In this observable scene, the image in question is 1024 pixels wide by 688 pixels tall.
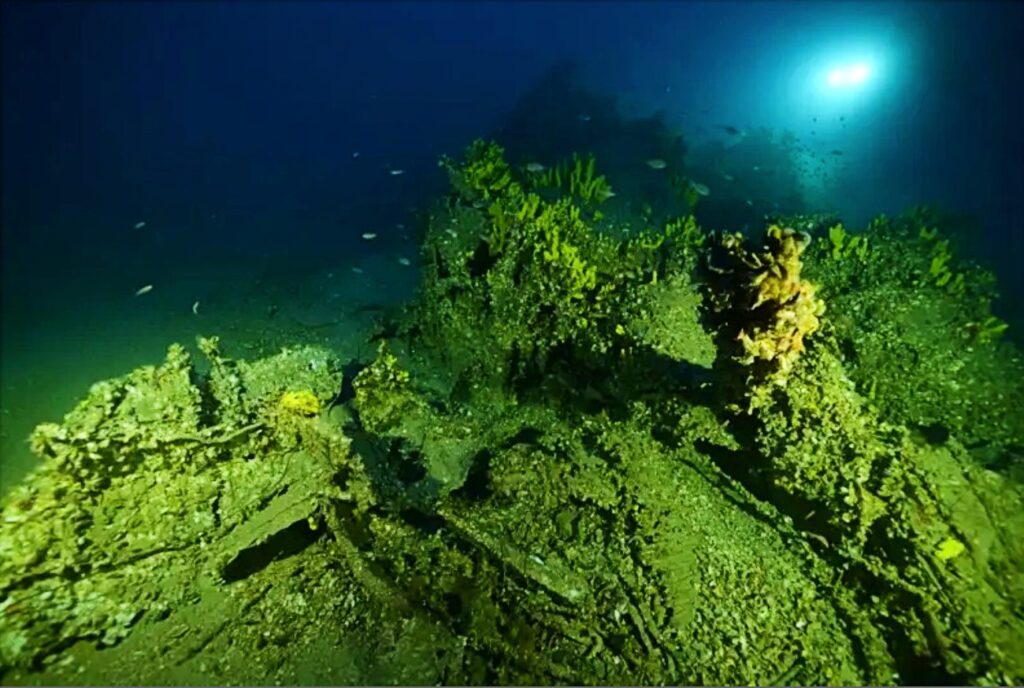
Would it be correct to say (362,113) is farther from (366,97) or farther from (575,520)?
(575,520)

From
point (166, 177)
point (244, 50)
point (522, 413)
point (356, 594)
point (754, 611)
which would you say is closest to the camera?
point (754, 611)

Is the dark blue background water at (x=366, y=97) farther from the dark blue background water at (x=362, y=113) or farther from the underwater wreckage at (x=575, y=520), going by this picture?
the underwater wreckage at (x=575, y=520)

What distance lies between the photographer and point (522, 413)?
532cm

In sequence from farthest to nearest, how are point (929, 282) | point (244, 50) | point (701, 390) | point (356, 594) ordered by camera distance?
point (244, 50) < point (929, 282) < point (701, 390) < point (356, 594)

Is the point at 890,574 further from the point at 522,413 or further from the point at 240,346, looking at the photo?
the point at 240,346

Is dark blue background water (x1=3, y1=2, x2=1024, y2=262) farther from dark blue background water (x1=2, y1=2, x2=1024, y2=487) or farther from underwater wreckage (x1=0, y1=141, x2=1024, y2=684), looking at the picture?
underwater wreckage (x1=0, y1=141, x2=1024, y2=684)

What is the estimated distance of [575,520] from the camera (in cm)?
397

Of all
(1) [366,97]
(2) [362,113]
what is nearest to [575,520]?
(2) [362,113]

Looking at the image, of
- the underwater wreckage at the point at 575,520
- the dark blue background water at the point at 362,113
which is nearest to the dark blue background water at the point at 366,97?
the dark blue background water at the point at 362,113

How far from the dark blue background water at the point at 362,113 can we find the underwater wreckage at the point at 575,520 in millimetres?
4338

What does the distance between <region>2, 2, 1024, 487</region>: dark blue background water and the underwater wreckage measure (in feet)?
14.2

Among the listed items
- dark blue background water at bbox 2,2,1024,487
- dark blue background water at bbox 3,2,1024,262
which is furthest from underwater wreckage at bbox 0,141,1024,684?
dark blue background water at bbox 3,2,1024,262

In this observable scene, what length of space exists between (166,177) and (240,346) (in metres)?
36.6

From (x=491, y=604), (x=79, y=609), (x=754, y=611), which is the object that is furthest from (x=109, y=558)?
(x=754, y=611)
